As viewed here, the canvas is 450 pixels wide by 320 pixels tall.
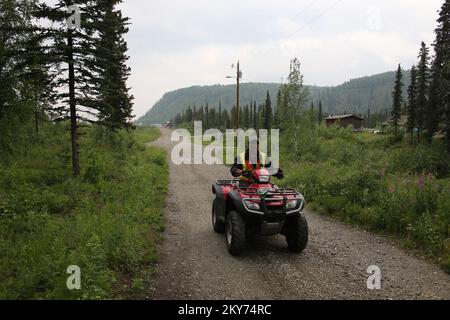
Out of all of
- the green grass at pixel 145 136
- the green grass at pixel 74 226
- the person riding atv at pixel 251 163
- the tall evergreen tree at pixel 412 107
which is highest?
the tall evergreen tree at pixel 412 107

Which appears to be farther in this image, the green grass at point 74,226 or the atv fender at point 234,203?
the atv fender at point 234,203

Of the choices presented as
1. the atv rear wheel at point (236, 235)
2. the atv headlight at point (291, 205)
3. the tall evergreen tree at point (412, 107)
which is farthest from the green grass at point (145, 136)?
the tall evergreen tree at point (412, 107)

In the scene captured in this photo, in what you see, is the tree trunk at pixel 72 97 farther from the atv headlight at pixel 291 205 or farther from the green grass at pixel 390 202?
the atv headlight at pixel 291 205

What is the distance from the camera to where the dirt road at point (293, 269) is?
18.0 feet

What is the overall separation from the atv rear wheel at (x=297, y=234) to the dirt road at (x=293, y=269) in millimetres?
201

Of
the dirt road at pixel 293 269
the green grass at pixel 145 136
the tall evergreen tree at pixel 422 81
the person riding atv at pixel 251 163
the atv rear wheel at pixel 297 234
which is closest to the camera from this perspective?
the dirt road at pixel 293 269

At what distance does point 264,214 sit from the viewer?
674cm

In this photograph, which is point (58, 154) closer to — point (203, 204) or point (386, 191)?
point (203, 204)

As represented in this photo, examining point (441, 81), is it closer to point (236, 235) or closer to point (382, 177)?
point (382, 177)

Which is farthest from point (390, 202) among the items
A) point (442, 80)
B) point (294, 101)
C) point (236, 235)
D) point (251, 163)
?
point (442, 80)

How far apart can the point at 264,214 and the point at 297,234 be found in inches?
40.2

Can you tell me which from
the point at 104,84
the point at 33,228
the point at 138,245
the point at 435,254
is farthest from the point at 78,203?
the point at 435,254

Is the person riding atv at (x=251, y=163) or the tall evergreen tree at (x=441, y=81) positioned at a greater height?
the tall evergreen tree at (x=441, y=81)

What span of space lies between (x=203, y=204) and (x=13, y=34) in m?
10.3
